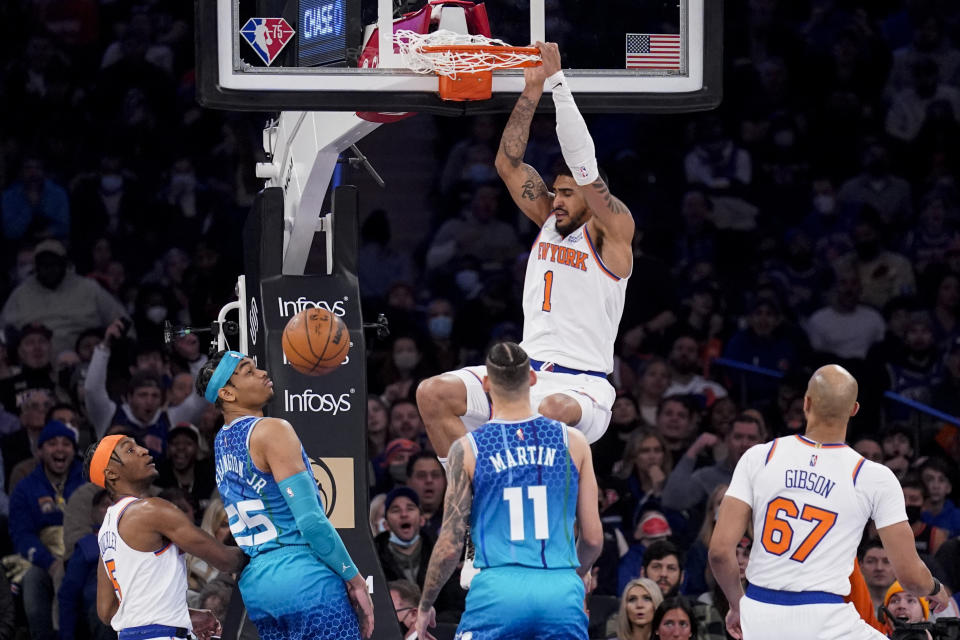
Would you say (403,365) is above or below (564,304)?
below

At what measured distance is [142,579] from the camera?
26.2 feet

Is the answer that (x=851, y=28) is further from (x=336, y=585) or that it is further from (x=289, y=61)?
(x=336, y=585)

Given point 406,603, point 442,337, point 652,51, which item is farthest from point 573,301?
point 442,337

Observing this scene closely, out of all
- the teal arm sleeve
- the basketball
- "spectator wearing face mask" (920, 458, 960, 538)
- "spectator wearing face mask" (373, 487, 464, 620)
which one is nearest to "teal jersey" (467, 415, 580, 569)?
the teal arm sleeve

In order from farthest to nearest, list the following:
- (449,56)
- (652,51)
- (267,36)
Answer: (652,51) < (267,36) < (449,56)

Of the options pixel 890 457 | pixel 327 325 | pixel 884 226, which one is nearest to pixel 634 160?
pixel 884 226

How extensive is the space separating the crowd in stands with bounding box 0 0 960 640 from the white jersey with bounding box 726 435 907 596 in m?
2.59

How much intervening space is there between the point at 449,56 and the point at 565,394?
73.5 inches

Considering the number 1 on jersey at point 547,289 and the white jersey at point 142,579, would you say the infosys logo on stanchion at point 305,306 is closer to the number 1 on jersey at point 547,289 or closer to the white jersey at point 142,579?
the number 1 on jersey at point 547,289

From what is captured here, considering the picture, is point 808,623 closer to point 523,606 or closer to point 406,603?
point 523,606

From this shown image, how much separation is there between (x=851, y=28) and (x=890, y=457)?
694 centimetres

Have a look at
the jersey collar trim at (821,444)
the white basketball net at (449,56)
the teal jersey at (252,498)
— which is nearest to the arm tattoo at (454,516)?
the teal jersey at (252,498)

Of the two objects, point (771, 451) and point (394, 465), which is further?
point (394, 465)

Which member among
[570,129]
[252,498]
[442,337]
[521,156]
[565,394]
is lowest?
[442,337]
